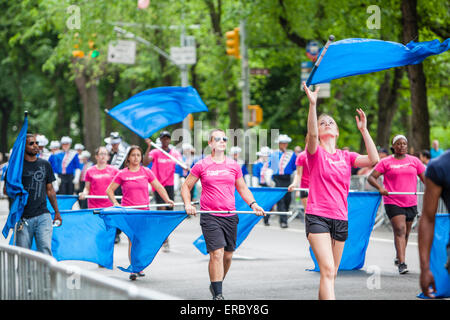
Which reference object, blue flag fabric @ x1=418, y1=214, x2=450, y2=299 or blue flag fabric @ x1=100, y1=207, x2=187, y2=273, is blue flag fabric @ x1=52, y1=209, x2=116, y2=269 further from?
blue flag fabric @ x1=418, y1=214, x2=450, y2=299

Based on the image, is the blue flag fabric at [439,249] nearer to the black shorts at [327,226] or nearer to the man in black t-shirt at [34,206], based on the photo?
the black shorts at [327,226]

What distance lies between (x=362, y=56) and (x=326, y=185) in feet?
5.40

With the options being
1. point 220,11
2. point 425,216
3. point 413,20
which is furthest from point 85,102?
point 425,216

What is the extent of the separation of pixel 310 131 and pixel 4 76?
126 feet

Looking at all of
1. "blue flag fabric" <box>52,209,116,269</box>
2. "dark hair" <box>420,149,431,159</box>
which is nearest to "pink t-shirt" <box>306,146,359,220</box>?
"blue flag fabric" <box>52,209,116,269</box>

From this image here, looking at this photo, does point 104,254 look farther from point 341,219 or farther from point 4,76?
point 4,76

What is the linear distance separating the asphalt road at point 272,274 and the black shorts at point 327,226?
1692 mm

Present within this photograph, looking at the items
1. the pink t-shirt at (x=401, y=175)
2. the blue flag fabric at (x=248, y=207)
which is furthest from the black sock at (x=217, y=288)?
the pink t-shirt at (x=401, y=175)

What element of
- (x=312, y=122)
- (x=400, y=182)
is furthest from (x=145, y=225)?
(x=400, y=182)

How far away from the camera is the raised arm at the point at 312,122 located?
277 inches

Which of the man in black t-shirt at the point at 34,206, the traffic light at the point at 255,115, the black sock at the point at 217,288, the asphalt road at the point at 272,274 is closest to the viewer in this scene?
the black sock at the point at 217,288

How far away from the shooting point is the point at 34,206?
30.1ft

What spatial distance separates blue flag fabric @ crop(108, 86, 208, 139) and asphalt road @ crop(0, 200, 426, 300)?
2.12 metres

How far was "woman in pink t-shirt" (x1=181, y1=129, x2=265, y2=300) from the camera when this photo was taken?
883cm
